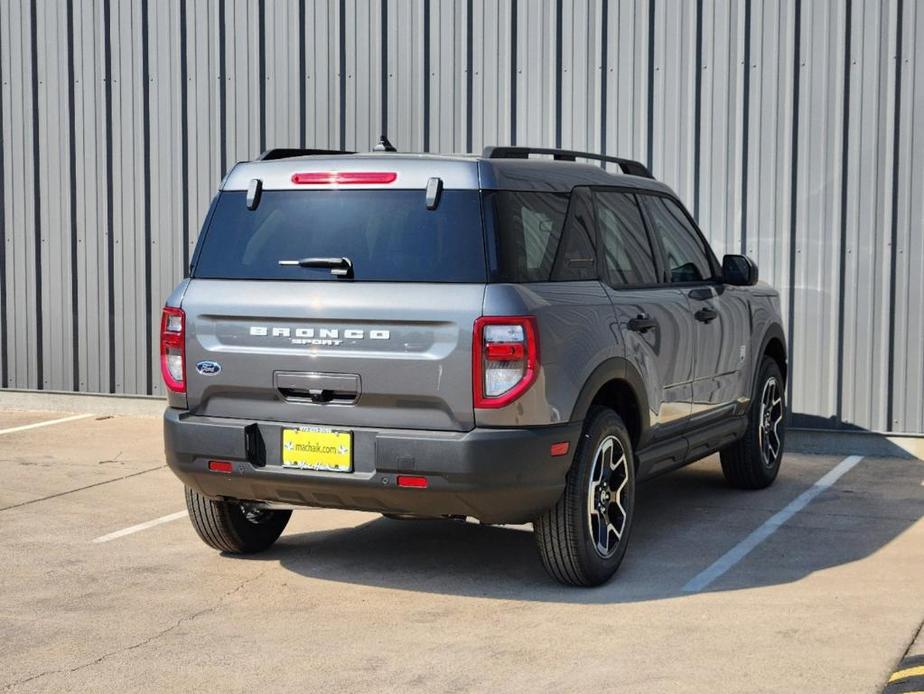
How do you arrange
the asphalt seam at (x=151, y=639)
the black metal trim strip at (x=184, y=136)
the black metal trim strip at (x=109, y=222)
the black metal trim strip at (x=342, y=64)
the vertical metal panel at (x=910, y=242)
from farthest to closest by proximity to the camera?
the black metal trim strip at (x=109, y=222)
the black metal trim strip at (x=184, y=136)
the black metal trim strip at (x=342, y=64)
the vertical metal panel at (x=910, y=242)
the asphalt seam at (x=151, y=639)

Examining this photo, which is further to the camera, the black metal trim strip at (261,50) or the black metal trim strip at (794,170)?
the black metal trim strip at (261,50)

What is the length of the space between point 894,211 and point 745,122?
1.24m

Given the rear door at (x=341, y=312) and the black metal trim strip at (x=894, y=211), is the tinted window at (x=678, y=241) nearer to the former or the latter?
the rear door at (x=341, y=312)

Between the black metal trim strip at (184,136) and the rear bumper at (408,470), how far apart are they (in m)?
5.99

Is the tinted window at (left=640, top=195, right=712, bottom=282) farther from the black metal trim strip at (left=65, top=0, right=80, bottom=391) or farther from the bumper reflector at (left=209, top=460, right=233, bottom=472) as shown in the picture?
the black metal trim strip at (left=65, top=0, right=80, bottom=391)

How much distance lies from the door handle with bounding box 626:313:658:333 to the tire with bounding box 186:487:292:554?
1.99 metres

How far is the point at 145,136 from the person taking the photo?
40.5 feet

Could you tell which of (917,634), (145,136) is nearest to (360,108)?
(145,136)

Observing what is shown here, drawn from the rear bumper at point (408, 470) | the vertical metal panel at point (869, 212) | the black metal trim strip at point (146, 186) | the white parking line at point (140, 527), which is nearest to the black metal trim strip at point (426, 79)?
the black metal trim strip at point (146, 186)

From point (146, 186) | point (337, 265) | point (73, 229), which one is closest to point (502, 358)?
point (337, 265)

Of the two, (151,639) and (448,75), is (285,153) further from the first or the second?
(448,75)

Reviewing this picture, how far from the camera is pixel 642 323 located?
700 centimetres

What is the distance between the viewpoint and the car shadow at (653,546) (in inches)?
261

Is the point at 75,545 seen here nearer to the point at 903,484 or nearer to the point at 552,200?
the point at 552,200
